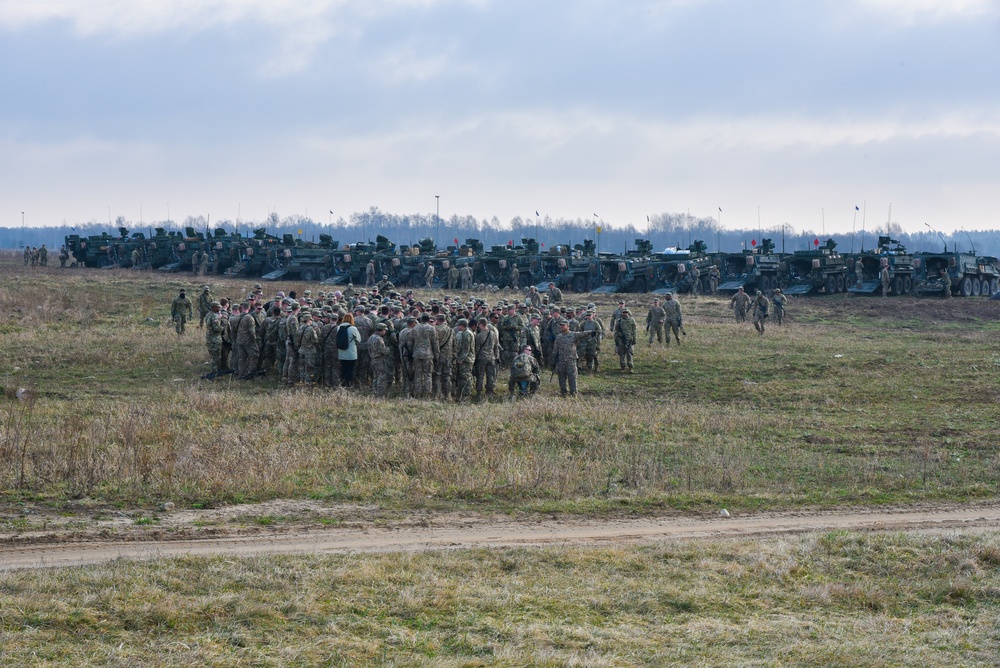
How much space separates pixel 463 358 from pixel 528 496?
7468mm

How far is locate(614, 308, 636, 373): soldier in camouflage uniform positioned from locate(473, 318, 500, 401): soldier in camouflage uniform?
3931 mm

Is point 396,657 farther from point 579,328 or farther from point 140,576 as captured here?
point 579,328

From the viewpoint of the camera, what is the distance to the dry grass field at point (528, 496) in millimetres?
7375

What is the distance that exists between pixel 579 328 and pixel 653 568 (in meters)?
13.5

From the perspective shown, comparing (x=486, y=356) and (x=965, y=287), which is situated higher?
(x=965, y=287)

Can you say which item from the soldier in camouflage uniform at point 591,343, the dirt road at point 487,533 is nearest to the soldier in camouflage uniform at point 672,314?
the soldier in camouflage uniform at point 591,343

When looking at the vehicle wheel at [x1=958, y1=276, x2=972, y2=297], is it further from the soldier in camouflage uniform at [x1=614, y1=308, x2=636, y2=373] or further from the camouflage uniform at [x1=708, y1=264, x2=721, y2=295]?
the soldier in camouflage uniform at [x1=614, y1=308, x2=636, y2=373]

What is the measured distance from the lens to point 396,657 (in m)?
7.05

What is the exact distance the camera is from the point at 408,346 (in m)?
19.1

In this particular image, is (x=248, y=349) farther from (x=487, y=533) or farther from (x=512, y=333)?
(x=487, y=533)

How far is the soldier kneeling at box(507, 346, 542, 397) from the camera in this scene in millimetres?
19297

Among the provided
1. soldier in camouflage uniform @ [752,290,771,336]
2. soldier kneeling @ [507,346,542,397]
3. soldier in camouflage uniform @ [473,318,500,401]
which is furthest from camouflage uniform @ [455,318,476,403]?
soldier in camouflage uniform @ [752,290,771,336]

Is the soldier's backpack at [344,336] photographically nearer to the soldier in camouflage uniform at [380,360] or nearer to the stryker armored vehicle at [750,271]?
the soldier in camouflage uniform at [380,360]

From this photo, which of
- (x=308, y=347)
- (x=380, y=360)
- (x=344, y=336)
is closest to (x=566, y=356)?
(x=380, y=360)
